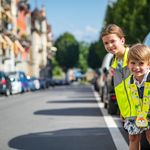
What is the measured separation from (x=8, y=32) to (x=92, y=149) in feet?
223

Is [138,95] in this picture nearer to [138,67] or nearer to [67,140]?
[138,67]

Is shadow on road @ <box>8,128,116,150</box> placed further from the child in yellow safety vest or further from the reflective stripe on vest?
the reflective stripe on vest

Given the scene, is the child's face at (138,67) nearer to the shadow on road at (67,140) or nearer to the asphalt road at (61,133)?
the asphalt road at (61,133)

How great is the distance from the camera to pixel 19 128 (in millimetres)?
13273

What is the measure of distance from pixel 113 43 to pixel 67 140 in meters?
4.78

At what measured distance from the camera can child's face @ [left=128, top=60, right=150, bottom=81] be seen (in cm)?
576

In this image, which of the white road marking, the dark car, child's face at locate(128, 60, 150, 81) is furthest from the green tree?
child's face at locate(128, 60, 150, 81)

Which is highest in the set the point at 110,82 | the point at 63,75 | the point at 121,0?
the point at 121,0

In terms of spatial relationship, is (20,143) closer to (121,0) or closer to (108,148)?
(108,148)

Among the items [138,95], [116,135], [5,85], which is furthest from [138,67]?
[5,85]

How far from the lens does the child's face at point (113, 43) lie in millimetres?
6215

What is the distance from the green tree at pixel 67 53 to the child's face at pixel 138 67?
139976 millimetres

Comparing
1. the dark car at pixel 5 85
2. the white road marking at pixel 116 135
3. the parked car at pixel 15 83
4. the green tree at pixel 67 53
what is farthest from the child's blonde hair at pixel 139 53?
the green tree at pixel 67 53

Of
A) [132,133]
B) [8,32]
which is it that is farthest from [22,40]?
[132,133]
